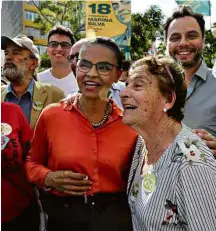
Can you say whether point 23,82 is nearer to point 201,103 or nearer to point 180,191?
point 201,103

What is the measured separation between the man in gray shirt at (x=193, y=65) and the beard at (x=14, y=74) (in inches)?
49.8

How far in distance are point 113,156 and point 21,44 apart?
5.18 feet

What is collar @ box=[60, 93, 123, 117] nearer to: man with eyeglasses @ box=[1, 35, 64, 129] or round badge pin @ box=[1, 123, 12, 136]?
round badge pin @ box=[1, 123, 12, 136]

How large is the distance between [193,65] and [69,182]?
4.28ft

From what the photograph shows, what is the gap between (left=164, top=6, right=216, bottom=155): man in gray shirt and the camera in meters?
2.80

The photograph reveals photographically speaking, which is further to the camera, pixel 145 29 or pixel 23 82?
pixel 145 29

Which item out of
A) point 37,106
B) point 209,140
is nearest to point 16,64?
point 37,106

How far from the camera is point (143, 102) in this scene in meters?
2.26

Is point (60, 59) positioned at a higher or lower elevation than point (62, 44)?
lower

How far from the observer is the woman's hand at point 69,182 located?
2428 mm

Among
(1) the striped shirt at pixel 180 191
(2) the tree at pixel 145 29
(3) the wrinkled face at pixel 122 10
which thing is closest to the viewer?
(1) the striped shirt at pixel 180 191

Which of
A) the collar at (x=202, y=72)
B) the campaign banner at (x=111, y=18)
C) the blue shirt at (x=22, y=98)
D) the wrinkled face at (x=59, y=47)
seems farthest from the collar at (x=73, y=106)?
the campaign banner at (x=111, y=18)

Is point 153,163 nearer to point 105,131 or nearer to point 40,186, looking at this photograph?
point 105,131

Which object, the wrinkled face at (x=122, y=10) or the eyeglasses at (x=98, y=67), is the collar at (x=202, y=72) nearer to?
the eyeglasses at (x=98, y=67)
